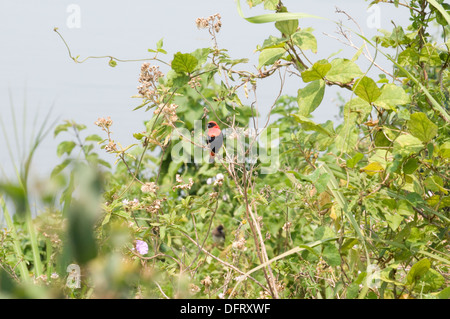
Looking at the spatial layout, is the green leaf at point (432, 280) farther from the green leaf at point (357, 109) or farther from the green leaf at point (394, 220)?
the green leaf at point (357, 109)

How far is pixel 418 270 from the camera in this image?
1092mm

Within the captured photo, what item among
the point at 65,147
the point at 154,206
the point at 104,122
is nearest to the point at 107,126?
the point at 104,122

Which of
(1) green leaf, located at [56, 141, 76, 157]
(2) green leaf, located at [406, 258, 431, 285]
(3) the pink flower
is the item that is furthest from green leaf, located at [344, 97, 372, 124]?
(1) green leaf, located at [56, 141, 76, 157]

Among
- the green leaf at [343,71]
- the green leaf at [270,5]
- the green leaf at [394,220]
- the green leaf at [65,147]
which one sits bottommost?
the green leaf at [394,220]

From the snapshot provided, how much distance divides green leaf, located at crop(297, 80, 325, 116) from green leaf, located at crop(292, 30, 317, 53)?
0.43 feet

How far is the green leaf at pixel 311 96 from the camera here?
3.95 feet

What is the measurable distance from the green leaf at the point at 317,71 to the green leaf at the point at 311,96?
2 centimetres

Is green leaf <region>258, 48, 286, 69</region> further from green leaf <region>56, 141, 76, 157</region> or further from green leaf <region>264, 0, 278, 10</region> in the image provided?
green leaf <region>56, 141, 76, 157</region>

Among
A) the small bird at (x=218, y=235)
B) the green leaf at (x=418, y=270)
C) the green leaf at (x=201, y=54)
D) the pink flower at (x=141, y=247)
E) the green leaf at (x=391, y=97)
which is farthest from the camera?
the small bird at (x=218, y=235)

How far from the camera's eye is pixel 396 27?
151 cm

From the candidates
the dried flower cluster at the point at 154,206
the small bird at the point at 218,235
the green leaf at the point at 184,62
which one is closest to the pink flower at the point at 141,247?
the dried flower cluster at the point at 154,206
